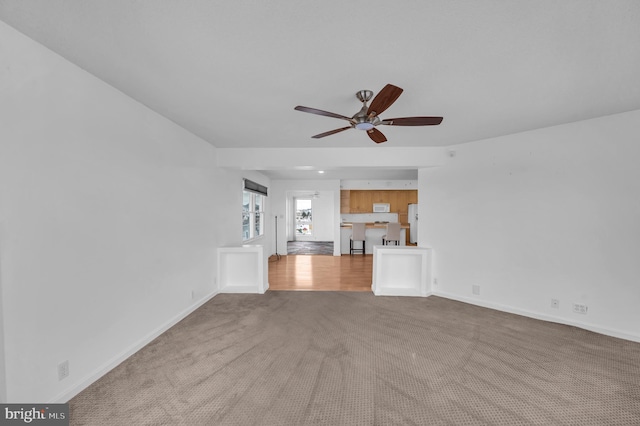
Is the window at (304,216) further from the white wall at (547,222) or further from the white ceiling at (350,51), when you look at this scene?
the white ceiling at (350,51)

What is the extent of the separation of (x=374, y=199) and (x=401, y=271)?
3990 mm

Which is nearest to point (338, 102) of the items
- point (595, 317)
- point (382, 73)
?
point (382, 73)

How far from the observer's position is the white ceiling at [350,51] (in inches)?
47.9

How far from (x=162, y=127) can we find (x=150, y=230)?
1110mm

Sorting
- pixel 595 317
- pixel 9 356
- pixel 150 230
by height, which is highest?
pixel 150 230

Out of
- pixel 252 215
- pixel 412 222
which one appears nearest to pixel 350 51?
pixel 252 215

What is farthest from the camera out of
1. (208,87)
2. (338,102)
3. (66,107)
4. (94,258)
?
(338,102)

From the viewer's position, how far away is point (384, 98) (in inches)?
65.4

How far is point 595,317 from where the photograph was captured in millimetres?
2674

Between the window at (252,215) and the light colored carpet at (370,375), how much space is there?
2629 millimetres

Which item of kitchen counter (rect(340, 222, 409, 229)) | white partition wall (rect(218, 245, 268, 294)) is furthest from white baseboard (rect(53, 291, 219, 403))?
kitchen counter (rect(340, 222, 409, 229))

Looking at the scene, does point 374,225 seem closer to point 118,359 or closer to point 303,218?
point 303,218

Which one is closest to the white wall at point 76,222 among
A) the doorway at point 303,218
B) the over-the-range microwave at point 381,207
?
the over-the-range microwave at point 381,207

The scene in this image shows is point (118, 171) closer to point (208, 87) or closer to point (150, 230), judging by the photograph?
point (150, 230)
